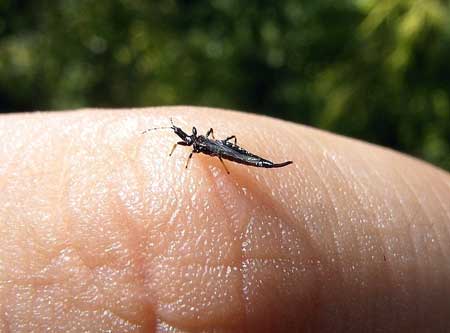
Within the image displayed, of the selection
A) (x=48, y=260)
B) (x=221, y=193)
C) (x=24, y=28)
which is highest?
(x=24, y=28)

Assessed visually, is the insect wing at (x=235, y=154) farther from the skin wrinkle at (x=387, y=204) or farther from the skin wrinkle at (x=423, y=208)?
the skin wrinkle at (x=423, y=208)

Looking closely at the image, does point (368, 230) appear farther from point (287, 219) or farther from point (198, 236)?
point (198, 236)

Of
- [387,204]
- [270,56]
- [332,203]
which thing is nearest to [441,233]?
[387,204]

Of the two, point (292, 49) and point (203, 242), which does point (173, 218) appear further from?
point (292, 49)

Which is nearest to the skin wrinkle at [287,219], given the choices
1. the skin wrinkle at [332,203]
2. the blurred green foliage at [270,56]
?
the skin wrinkle at [332,203]

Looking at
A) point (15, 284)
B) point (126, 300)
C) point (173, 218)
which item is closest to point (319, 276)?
point (173, 218)
